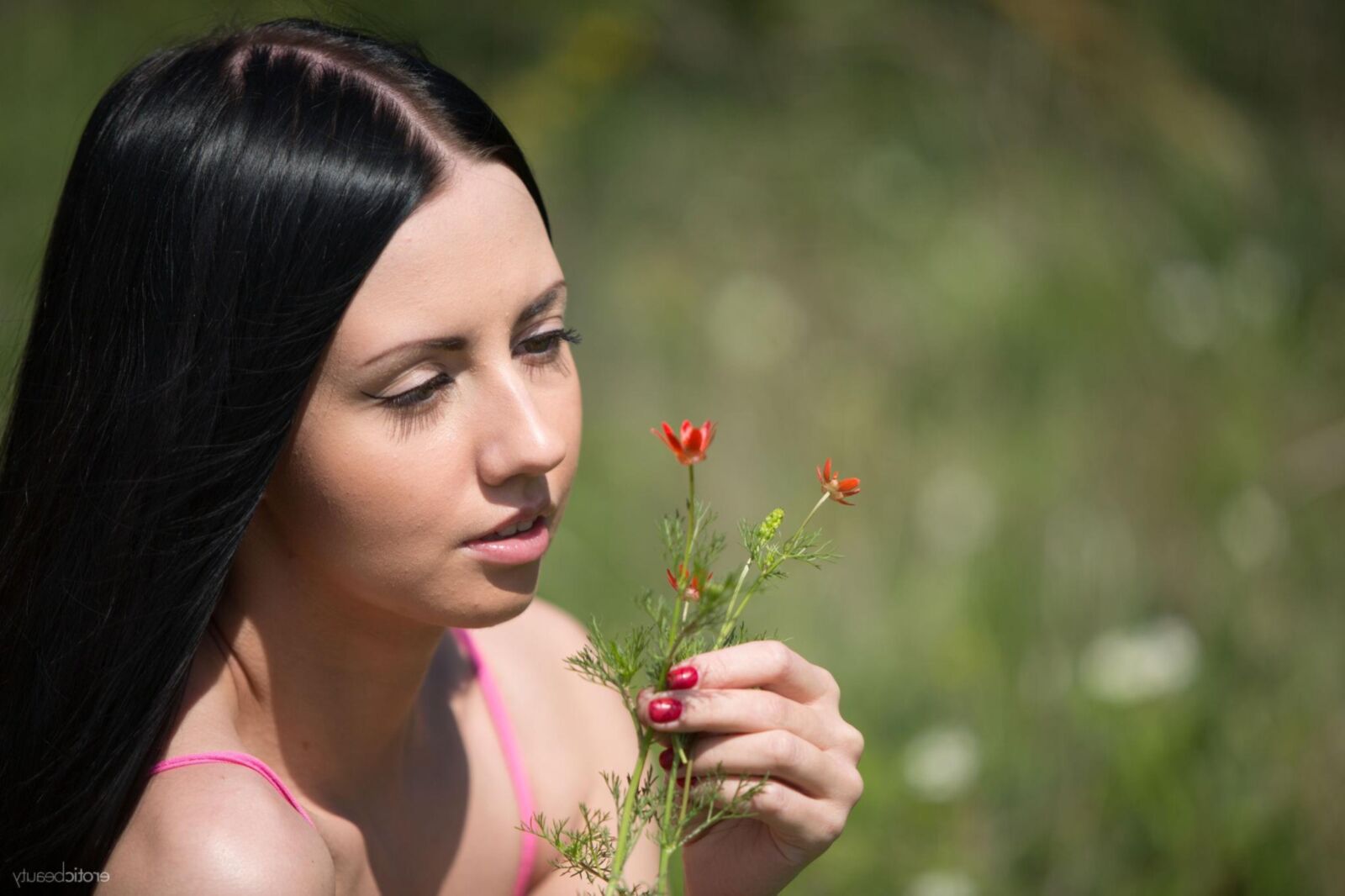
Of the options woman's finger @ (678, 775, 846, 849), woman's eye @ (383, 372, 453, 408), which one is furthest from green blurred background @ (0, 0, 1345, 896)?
woman's finger @ (678, 775, 846, 849)

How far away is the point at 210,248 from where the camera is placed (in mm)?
1511

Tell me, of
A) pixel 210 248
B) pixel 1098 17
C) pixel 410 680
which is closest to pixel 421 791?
pixel 410 680

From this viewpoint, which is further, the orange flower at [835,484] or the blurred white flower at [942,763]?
the blurred white flower at [942,763]

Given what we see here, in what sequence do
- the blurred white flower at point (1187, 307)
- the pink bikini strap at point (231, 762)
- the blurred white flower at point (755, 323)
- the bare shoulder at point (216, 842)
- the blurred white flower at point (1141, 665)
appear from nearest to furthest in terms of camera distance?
the bare shoulder at point (216, 842), the pink bikini strap at point (231, 762), the blurred white flower at point (1141, 665), the blurred white flower at point (1187, 307), the blurred white flower at point (755, 323)

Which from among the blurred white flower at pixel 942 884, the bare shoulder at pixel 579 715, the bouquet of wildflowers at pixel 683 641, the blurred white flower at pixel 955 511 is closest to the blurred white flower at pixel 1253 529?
the blurred white flower at pixel 955 511

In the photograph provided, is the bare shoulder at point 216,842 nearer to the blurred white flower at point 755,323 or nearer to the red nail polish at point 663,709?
the red nail polish at point 663,709

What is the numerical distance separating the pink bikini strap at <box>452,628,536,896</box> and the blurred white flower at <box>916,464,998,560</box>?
1.77 meters

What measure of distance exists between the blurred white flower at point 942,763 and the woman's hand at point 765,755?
51.7 inches

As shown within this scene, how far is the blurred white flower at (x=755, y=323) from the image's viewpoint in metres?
4.57

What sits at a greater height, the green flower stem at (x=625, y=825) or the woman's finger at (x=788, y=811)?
the woman's finger at (x=788, y=811)

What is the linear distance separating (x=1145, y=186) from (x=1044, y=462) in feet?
4.49

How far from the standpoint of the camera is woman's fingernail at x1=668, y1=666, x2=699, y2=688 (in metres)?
1.33

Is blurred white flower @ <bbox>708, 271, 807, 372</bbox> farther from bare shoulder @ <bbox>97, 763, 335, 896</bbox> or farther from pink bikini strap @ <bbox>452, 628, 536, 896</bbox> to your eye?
bare shoulder @ <bbox>97, 763, 335, 896</bbox>

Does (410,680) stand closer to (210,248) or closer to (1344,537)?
(210,248)
